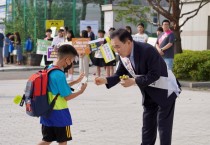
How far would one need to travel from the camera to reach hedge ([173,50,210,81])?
44.4 ft

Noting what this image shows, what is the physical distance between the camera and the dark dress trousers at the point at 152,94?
16.0 feet

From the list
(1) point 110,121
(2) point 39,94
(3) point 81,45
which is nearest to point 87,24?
(3) point 81,45

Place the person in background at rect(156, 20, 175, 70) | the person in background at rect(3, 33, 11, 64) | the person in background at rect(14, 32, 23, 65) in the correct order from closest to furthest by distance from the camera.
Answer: the person in background at rect(156, 20, 175, 70) → the person in background at rect(14, 32, 23, 65) → the person in background at rect(3, 33, 11, 64)

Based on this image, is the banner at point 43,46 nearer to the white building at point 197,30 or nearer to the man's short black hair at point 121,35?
the white building at point 197,30

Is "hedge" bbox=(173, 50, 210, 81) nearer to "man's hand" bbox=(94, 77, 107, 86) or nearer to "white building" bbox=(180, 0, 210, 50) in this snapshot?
"white building" bbox=(180, 0, 210, 50)

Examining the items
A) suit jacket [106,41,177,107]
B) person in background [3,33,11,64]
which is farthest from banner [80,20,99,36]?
suit jacket [106,41,177,107]

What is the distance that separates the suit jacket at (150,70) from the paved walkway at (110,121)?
5.57 ft

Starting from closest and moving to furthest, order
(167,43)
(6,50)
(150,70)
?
(150,70), (167,43), (6,50)

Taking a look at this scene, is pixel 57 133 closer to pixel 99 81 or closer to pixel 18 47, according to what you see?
pixel 99 81

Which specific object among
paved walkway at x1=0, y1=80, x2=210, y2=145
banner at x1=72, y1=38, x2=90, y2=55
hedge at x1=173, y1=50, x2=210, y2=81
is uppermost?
banner at x1=72, y1=38, x2=90, y2=55

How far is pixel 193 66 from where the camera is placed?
13.8 metres

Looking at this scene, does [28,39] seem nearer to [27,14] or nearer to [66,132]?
[27,14]

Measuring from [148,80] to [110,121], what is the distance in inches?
139

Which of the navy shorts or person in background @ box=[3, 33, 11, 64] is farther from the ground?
the navy shorts
